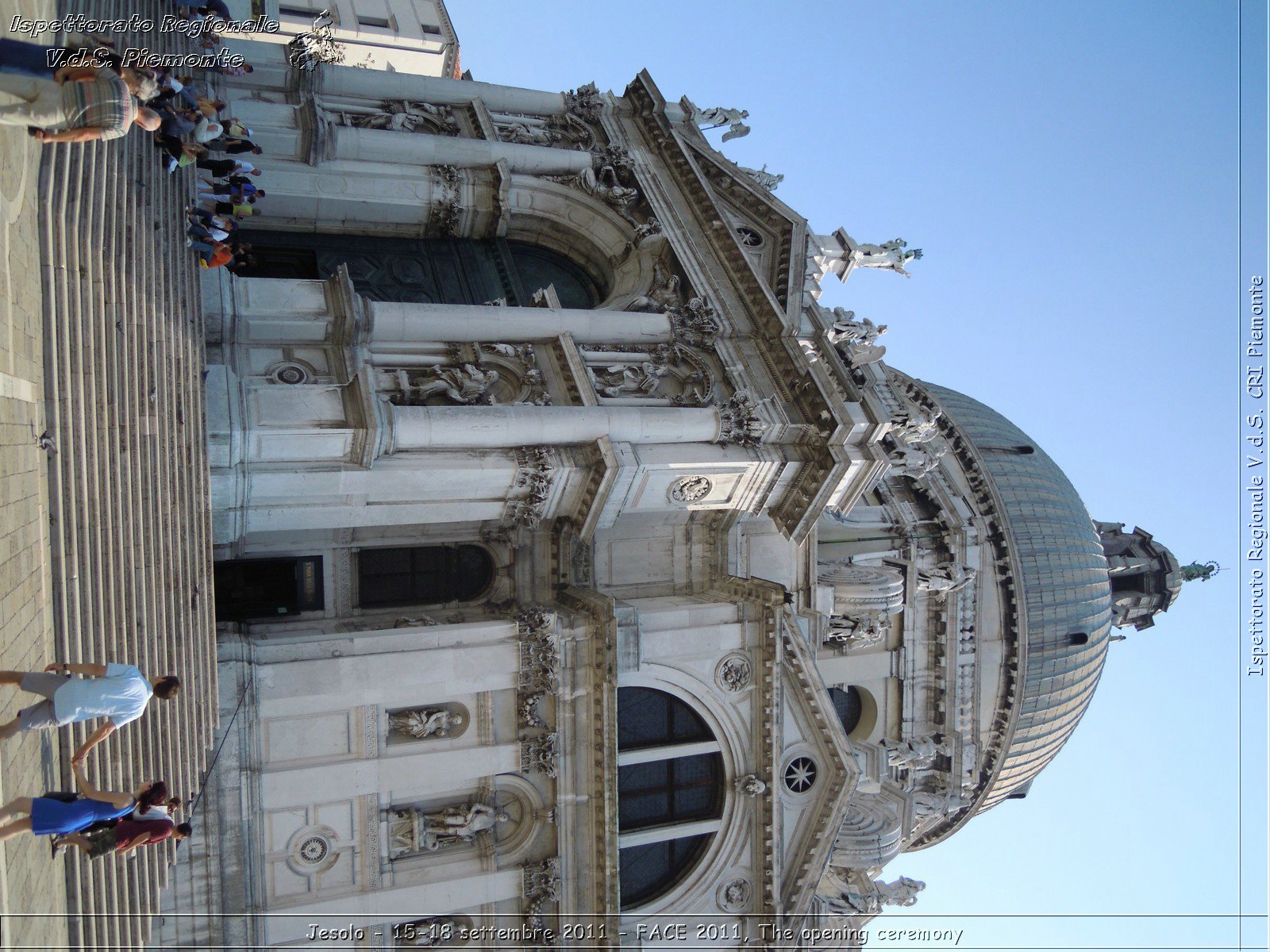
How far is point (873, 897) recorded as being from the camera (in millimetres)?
25766

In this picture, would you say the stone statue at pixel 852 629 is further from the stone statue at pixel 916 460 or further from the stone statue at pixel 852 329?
the stone statue at pixel 852 329

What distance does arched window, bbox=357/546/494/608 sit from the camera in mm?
22328

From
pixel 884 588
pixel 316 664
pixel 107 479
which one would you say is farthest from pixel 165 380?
pixel 884 588

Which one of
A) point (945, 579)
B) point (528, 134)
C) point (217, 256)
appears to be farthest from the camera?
point (945, 579)

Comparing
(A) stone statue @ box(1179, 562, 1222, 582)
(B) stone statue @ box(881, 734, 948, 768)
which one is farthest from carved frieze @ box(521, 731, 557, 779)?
(A) stone statue @ box(1179, 562, 1222, 582)

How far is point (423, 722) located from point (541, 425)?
6.22 m

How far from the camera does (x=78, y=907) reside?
11281 millimetres

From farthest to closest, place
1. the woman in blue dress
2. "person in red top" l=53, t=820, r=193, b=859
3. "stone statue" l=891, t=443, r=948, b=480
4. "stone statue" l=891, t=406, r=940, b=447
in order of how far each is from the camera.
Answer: "stone statue" l=891, t=443, r=948, b=480, "stone statue" l=891, t=406, r=940, b=447, "person in red top" l=53, t=820, r=193, b=859, the woman in blue dress

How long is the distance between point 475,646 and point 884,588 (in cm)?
1254

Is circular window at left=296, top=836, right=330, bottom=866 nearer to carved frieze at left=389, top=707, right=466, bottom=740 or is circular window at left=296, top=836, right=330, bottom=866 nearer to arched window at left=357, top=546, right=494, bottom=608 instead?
carved frieze at left=389, top=707, right=466, bottom=740

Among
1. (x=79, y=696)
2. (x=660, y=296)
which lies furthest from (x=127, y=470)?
(x=660, y=296)

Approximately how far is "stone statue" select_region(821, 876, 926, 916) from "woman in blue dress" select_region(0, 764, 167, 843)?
18.4 m

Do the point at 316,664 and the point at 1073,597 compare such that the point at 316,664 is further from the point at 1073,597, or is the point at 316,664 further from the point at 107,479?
the point at 1073,597

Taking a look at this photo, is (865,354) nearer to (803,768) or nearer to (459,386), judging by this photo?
(803,768)
